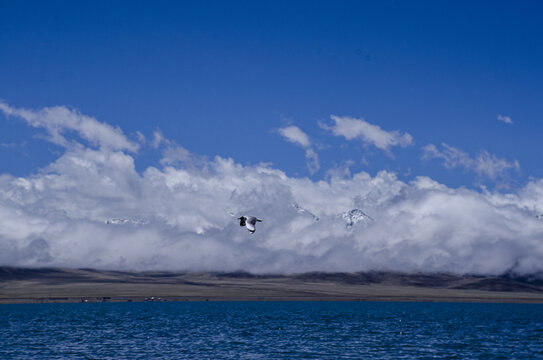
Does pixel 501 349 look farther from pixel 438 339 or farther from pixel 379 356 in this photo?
pixel 379 356

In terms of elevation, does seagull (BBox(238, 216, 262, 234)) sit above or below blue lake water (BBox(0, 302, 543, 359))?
above

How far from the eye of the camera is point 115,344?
363 feet

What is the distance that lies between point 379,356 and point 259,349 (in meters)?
20.4

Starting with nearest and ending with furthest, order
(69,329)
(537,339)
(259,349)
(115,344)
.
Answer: (259,349) < (115,344) < (537,339) < (69,329)

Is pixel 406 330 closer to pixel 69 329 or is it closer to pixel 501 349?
pixel 501 349

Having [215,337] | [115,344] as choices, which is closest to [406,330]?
[215,337]

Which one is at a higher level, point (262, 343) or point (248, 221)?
point (248, 221)

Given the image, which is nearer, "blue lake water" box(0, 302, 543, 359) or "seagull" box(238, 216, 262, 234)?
"seagull" box(238, 216, 262, 234)

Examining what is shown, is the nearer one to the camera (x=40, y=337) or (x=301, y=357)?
(x=301, y=357)

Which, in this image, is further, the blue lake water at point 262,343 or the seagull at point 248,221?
the blue lake water at point 262,343

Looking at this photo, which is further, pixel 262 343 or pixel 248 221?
pixel 262 343

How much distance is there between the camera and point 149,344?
110000 millimetres

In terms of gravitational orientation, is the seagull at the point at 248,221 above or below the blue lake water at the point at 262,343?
above

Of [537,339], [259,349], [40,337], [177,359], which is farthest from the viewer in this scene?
[537,339]
